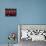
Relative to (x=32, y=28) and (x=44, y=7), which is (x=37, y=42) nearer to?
(x=32, y=28)

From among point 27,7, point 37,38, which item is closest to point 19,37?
point 37,38

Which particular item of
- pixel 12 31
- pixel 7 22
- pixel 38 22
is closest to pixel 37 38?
pixel 38 22

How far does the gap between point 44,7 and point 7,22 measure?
112cm

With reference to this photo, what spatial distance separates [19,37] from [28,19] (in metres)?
0.57

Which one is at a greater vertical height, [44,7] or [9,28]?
[44,7]

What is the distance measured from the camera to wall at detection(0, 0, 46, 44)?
339cm

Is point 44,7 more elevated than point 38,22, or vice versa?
point 44,7

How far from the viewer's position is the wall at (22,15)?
3.39 metres

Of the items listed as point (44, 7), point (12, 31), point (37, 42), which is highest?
point (44, 7)

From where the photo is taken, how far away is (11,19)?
3402 mm

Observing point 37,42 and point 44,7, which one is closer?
point 37,42

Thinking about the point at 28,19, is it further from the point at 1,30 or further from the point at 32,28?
the point at 1,30

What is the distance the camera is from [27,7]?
11.3 ft

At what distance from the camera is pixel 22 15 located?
3426 millimetres
